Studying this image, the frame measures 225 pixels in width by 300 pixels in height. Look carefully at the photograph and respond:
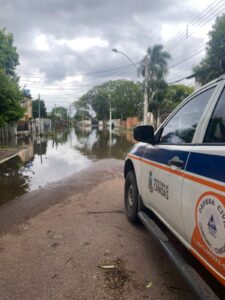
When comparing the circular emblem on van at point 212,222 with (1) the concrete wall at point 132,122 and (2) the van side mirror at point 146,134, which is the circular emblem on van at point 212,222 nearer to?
(2) the van side mirror at point 146,134

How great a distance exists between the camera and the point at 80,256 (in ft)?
10.7

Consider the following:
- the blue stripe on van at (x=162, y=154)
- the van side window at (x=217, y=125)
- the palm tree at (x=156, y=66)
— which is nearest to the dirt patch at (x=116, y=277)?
the blue stripe on van at (x=162, y=154)

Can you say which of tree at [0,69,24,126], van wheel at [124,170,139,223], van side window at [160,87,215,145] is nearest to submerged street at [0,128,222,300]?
van wheel at [124,170,139,223]

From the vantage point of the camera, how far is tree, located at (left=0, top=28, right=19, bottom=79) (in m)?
18.2

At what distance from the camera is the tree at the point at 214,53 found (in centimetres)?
1586

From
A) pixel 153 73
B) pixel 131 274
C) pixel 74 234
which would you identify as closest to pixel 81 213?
pixel 74 234

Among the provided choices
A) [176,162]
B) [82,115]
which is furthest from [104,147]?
[82,115]

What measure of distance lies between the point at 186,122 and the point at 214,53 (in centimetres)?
1611

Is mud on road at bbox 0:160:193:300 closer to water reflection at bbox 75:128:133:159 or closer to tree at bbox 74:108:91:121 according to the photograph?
water reflection at bbox 75:128:133:159

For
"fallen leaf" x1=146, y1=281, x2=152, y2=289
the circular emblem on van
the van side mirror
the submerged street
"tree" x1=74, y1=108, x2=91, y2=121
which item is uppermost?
"tree" x1=74, y1=108, x2=91, y2=121

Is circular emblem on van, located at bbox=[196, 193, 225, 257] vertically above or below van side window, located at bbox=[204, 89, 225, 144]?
below

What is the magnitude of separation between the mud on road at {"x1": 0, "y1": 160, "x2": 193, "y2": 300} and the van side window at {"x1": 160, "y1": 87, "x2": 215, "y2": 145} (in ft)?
4.84

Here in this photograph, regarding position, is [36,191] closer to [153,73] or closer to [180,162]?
[180,162]

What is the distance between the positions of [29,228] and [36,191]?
2783 millimetres
